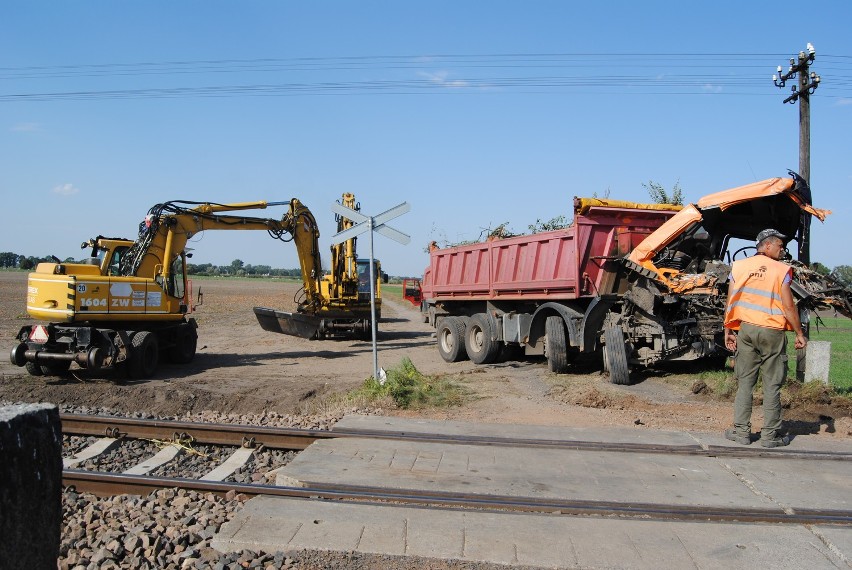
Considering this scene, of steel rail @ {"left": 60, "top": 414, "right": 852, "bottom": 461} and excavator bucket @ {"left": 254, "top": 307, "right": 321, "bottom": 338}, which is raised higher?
excavator bucket @ {"left": 254, "top": 307, "right": 321, "bottom": 338}

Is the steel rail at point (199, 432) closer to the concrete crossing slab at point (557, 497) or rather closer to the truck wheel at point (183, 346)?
the concrete crossing slab at point (557, 497)

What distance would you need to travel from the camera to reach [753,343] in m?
6.78

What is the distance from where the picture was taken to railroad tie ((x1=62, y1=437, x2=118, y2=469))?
6922 mm

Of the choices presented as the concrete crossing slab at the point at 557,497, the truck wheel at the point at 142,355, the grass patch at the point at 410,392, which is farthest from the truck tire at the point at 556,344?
the truck wheel at the point at 142,355

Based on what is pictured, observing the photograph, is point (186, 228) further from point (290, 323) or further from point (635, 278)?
point (635, 278)

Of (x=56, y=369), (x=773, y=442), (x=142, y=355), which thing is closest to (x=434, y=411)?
(x=773, y=442)

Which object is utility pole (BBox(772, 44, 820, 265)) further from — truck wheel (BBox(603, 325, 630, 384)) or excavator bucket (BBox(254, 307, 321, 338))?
excavator bucket (BBox(254, 307, 321, 338))

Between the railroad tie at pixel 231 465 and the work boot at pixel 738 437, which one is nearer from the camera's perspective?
the railroad tie at pixel 231 465

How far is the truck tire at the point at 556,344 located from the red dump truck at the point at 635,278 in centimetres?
2

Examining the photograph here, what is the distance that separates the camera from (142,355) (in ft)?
41.8

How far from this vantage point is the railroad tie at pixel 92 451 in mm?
6922

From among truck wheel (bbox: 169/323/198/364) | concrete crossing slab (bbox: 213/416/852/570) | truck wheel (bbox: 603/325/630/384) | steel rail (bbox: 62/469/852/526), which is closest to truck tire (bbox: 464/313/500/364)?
truck wheel (bbox: 603/325/630/384)

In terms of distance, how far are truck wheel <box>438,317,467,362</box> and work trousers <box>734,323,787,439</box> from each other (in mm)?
9188

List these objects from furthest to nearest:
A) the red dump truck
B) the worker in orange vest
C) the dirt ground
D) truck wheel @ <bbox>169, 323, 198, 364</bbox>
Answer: truck wheel @ <bbox>169, 323, 198, 364</bbox> → the red dump truck → the dirt ground → the worker in orange vest
